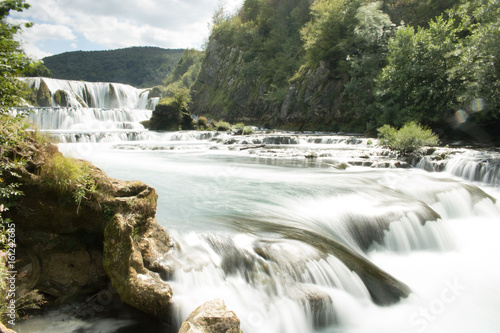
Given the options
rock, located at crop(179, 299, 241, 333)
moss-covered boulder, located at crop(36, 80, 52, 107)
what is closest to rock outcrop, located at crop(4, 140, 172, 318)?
rock, located at crop(179, 299, 241, 333)

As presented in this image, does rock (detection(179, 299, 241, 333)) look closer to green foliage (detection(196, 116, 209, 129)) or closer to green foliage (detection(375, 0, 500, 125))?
green foliage (detection(375, 0, 500, 125))

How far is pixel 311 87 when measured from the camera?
30.3m

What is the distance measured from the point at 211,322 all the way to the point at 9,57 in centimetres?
397

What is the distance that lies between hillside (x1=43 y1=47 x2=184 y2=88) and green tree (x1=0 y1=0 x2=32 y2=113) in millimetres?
122631

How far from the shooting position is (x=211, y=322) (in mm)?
2578

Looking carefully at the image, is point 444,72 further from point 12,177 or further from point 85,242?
point 12,177

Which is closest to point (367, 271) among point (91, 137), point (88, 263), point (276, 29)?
point (88, 263)

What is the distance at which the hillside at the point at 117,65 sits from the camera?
109000mm

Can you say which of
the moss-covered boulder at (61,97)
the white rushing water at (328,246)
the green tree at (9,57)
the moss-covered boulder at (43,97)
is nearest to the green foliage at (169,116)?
A: the moss-covered boulder at (61,97)

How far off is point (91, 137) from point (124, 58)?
414 feet

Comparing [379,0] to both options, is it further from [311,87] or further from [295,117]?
[295,117]

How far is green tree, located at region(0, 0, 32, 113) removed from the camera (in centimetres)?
350

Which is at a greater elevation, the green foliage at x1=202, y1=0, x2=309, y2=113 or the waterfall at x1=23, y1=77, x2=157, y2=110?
the green foliage at x1=202, y1=0, x2=309, y2=113

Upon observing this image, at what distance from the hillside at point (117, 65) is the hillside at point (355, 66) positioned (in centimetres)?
7419
